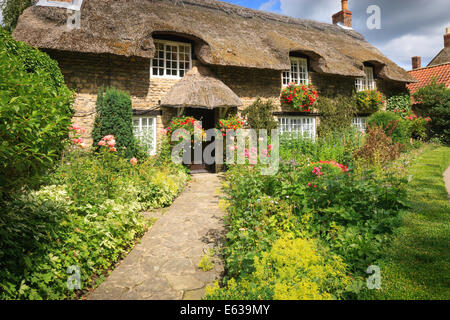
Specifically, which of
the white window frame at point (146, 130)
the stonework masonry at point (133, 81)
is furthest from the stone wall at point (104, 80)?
the white window frame at point (146, 130)

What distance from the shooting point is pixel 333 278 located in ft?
9.49

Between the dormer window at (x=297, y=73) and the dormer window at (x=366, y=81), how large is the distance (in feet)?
10.9

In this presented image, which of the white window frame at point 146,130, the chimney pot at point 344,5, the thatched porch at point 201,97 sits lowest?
A: the white window frame at point 146,130

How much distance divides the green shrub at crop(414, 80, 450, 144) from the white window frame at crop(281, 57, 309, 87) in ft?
26.9

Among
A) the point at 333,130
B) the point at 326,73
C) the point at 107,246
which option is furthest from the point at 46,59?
the point at 333,130

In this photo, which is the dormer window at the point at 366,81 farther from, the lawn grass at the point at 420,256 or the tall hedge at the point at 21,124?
the tall hedge at the point at 21,124

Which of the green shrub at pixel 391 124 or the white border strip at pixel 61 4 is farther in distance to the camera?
the green shrub at pixel 391 124

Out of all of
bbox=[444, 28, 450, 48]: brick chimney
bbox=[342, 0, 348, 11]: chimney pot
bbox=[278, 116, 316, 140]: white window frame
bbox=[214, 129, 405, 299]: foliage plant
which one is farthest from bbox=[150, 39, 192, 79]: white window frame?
bbox=[444, 28, 450, 48]: brick chimney

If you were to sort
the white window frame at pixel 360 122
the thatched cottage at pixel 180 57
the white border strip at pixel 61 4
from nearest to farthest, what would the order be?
the thatched cottage at pixel 180 57
the white border strip at pixel 61 4
the white window frame at pixel 360 122

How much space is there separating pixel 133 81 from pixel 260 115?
438 cm

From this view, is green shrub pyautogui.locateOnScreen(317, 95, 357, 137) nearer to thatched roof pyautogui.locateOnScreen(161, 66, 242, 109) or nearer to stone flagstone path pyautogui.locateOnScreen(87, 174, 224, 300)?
thatched roof pyautogui.locateOnScreen(161, 66, 242, 109)

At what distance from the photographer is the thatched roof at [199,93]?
8.47 metres

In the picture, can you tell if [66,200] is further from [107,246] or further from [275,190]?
[275,190]
